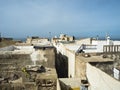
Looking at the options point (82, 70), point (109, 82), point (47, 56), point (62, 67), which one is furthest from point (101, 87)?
point (62, 67)

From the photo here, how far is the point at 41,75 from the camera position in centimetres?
1395

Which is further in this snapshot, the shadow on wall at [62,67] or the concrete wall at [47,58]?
the shadow on wall at [62,67]

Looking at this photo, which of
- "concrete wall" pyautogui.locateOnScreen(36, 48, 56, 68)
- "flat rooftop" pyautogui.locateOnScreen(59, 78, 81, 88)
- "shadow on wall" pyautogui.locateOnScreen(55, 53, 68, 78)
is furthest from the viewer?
"shadow on wall" pyautogui.locateOnScreen(55, 53, 68, 78)

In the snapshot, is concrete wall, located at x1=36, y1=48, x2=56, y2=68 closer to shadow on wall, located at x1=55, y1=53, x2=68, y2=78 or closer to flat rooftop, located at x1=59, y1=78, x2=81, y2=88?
flat rooftop, located at x1=59, y1=78, x2=81, y2=88

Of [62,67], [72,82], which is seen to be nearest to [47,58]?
[72,82]

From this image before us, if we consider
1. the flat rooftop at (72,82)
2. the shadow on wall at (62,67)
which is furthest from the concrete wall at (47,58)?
the shadow on wall at (62,67)

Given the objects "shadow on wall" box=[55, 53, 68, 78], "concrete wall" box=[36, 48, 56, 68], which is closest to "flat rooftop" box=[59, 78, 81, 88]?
"concrete wall" box=[36, 48, 56, 68]

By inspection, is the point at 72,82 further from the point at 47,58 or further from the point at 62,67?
the point at 62,67

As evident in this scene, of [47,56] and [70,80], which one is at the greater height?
[47,56]

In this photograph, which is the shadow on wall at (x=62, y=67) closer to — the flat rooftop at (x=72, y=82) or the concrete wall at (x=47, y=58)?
the concrete wall at (x=47, y=58)

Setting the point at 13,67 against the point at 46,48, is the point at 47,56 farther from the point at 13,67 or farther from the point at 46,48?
the point at 13,67

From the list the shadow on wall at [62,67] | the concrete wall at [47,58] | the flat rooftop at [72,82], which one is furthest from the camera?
the shadow on wall at [62,67]

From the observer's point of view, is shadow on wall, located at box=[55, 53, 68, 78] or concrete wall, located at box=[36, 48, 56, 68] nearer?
concrete wall, located at box=[36, 48, 56, 68]

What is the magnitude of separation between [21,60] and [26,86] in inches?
138
